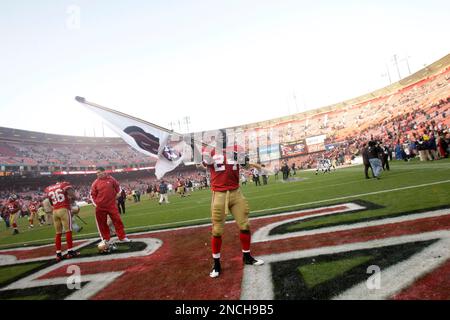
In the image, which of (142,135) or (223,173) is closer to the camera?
(223,173)

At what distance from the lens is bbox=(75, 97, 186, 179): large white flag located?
5266 millimetres

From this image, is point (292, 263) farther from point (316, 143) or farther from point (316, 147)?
point (316, 143)

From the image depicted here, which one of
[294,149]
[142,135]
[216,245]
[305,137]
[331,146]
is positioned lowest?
[216,245]

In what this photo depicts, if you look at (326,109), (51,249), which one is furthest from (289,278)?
(326,109)

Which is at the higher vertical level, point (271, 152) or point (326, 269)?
point (271, 152)

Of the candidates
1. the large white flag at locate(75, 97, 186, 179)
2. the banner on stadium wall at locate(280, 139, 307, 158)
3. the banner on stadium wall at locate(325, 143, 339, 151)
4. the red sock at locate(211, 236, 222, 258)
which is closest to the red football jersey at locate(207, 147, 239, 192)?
the red sock at locate(211, 236, 222, 258)

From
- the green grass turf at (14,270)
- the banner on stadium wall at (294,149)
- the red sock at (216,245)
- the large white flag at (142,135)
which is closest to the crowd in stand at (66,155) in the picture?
the banner on stadium wall at (294,149)

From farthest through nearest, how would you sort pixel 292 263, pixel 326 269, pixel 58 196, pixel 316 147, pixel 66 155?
pixel 66 155 → pixel 316 147 → pixel 58 196 → pixel 292 263 → pixel 326 269

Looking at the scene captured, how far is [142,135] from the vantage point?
17.7 ft

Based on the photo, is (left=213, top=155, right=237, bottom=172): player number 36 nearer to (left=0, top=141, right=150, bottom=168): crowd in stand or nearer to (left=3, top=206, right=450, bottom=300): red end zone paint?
(left=3, top=206, right=450, bottom=300): red end zone paint


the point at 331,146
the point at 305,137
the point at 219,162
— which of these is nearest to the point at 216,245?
the point at 219,162

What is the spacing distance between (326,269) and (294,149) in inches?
1917

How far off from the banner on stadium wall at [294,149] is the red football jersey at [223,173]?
47.5 metres

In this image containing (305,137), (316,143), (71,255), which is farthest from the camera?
(305,137)
